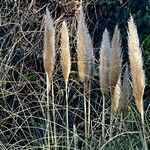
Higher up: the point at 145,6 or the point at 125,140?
the point at 145,6

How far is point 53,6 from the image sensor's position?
6875 mm

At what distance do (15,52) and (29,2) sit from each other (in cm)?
65

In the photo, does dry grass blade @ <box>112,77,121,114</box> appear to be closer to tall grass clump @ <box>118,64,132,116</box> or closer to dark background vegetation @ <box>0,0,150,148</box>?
tall grass clump @ <box>118,64,132,116</box>

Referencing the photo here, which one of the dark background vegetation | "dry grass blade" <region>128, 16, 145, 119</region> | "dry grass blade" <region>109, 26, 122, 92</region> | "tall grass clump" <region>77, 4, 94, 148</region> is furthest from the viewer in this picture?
the dark background vegetation

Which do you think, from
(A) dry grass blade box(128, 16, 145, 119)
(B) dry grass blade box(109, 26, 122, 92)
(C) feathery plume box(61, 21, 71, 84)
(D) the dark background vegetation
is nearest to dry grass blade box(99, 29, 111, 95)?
(B) dry grass blade box(109, 26, 122, 92)

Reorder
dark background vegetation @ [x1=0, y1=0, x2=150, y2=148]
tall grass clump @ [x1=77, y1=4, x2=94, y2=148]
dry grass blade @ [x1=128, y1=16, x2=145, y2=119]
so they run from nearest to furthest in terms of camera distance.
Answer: dry grass blade @ [x1=128, y1=16, x2=145, y2=119] < tall grass clump @ [x1=77, y1=4, x2=94, y2=148] < dark background vegetation @ [x1=0, y1=0, x2=150, y2=148]

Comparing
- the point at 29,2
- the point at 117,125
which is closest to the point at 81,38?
the point at 117,125

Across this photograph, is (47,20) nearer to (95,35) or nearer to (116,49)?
(116,49)

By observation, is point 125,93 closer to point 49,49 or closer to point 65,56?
point 65,56

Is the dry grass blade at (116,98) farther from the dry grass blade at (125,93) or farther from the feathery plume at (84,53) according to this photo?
the feathery plume at (84,53)

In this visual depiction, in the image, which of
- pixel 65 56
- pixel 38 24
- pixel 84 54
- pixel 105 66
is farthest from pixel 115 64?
pixel 38 24

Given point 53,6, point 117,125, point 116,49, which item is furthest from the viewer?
point 53,6

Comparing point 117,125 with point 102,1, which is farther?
point 102,1

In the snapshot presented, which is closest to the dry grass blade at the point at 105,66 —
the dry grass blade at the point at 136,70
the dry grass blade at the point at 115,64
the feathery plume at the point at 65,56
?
the dry grass blade at the point at 115,64
